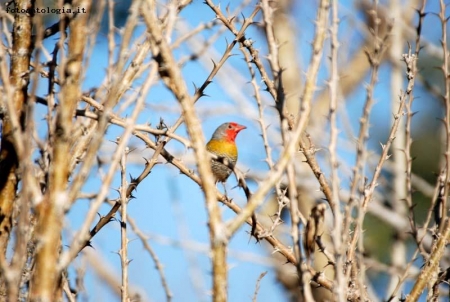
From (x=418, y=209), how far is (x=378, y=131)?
147 centimetres

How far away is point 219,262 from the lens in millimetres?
1646

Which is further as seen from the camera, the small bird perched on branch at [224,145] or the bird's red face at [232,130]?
the bird's red face at [232,130]

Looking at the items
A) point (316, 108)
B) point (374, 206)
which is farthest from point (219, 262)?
point (316, 108)

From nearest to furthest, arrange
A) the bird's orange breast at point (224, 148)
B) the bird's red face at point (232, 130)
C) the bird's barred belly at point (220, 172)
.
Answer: the bird's barred belly at point (220, 172), the bird's orange breast at point (224, 148), the bird's red face at point (232, 130)

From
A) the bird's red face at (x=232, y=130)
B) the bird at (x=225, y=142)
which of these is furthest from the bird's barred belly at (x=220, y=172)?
the bird's red face at (x=232, y=130)

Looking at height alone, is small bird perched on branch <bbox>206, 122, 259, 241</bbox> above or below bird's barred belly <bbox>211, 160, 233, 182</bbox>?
above

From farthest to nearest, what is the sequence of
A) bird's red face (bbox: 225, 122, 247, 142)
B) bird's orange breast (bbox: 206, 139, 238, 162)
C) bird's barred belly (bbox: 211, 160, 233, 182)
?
bird's red face (bbox: 225, 122, 247, 142), bird's orange breast (bbox: 206, 139, 238, 162), bird's barred belly (bbox: 211, 160, 233, 182)

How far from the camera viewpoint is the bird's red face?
18.8 feet

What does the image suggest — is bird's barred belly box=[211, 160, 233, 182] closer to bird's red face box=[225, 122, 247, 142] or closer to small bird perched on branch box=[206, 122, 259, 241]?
small bird perched on branch box=[206, 122, 259, 241]

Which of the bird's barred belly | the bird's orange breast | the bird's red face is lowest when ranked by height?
the bird's barred belly

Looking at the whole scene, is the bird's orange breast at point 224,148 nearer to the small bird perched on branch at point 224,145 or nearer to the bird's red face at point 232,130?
the small bird perched on branch at point 224,145

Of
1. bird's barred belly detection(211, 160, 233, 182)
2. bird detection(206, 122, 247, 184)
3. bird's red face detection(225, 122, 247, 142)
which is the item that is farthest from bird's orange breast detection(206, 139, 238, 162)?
bird's barred belly detection(211, 160, 233, 182)

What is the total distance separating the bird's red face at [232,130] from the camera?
5719 millimetres

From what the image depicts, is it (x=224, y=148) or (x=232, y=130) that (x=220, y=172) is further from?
(x=232, y=130)
